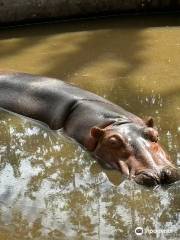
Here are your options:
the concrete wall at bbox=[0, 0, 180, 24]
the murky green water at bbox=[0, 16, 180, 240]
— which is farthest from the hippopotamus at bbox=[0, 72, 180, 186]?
the concrete wall at bbox=[0, 0, 180, 24]

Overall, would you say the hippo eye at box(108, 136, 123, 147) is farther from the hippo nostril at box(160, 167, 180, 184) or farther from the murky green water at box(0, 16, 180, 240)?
the hippo nostril at box(160, 167, 180, 184)

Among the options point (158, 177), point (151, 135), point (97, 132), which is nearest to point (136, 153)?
point (151, 135)

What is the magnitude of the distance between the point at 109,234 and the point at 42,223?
580mm

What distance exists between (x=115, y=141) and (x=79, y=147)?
23.9 inches

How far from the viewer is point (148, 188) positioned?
5.12 meters

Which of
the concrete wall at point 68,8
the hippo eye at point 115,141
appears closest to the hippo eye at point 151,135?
the hippo eye at point 115,141

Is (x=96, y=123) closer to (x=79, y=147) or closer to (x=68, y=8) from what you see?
(x=79, y=147)

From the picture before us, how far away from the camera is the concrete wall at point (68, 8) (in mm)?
10172

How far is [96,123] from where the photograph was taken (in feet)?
19.9

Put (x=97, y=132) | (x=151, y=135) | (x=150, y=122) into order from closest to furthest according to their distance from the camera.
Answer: (x=151, y=135)
(x=97, y=132)
(x=150, y=122)

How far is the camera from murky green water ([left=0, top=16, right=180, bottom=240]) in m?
4.75

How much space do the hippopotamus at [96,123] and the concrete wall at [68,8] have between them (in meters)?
3.02

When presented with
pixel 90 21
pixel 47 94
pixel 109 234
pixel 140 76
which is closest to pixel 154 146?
pixel 109 234

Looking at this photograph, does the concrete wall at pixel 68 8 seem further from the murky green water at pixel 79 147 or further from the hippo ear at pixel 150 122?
the hippo ear at pixel 150 122
